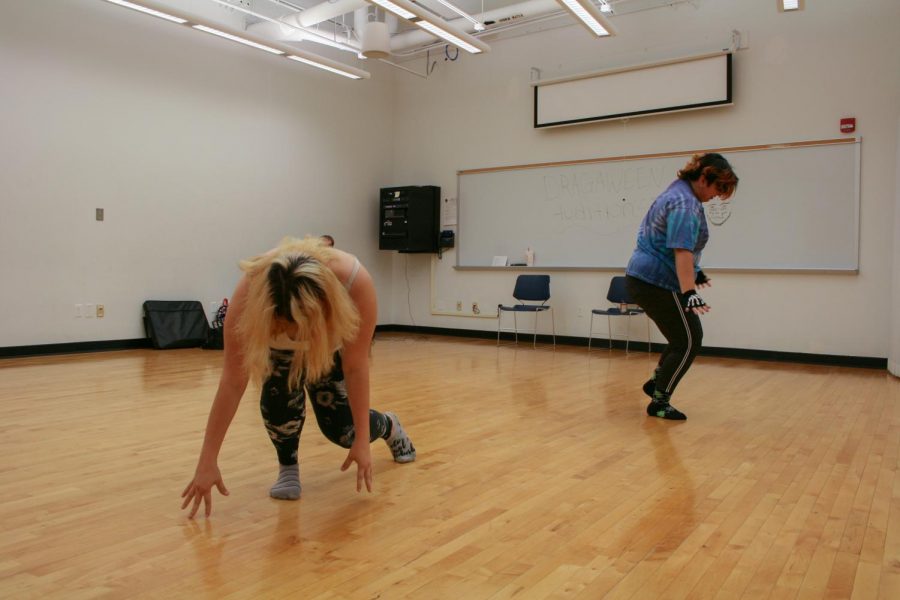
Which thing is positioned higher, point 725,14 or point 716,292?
point 725,14

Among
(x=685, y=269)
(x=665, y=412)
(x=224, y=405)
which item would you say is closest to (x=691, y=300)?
(x=685, y=269)

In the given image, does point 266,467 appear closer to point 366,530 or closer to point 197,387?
point 366,530

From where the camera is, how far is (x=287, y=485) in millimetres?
2268

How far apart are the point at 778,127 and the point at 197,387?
Result: 5593mm

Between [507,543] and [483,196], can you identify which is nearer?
[507,543]

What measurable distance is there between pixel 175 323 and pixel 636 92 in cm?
531

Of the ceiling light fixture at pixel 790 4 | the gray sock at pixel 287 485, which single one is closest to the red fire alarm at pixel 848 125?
the ceiling light fixture at pixel 790 4

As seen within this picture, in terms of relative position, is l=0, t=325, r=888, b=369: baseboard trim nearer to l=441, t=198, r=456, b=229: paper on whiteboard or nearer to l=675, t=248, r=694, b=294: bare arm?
l=441, t=198, r=456, b=229: paper on whiteboard

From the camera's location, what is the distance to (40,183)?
619cm

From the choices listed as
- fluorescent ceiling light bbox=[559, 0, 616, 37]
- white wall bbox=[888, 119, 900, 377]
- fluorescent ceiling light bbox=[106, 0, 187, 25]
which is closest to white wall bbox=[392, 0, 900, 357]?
white wall bbox=[888, 119, 900, 377]

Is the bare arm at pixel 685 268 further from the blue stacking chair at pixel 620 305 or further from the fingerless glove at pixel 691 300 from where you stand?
the blue stacking chair at pixel 620 305

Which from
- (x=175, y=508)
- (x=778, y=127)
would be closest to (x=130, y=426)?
(x=175, y=508)

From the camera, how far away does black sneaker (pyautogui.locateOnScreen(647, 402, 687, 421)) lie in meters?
3.67

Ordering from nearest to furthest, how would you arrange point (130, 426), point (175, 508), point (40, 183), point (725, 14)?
1. point (175, 508)
2. point (130, 426)
3. point (40, 183)
4. point (725, 14)
